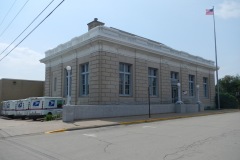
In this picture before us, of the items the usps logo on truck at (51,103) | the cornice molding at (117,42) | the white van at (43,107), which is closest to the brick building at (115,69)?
the cornice molding at (117,42)

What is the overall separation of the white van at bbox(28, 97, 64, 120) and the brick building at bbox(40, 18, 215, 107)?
241cm

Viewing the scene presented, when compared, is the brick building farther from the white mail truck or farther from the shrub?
the shrub

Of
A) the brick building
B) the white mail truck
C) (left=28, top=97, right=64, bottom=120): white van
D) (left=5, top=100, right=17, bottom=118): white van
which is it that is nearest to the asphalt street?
the brick building

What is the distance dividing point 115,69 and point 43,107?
7426 mm

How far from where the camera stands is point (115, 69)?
24.1 metres

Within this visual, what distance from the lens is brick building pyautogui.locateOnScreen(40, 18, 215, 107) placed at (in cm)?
2322

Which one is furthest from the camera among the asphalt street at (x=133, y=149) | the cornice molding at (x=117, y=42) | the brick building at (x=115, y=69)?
the cornice molding at (x=117, y=42)

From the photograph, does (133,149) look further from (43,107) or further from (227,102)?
(227,102)

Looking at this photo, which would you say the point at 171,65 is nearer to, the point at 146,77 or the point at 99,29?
the point at 146,77

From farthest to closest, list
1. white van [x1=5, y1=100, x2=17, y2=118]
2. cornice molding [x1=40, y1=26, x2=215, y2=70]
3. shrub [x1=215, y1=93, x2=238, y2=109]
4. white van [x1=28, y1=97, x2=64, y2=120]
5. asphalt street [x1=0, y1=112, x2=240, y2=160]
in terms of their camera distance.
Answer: shrub [x1=215, y1=93, x2=238, y2=109], white van [x1=5, y1=100, x2=17, y2=118], cornice molding [x1=40, y1=26, x2=215, y2=70], white van [x1=28, y1=97, x2=64, y2=120], asphalt street [x1=0, y1=112, x2=240, y2=160]

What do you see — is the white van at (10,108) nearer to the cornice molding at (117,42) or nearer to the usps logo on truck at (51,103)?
the cornice molding at (117,42)

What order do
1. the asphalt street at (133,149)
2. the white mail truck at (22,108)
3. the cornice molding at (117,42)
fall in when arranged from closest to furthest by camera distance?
the asphalt street at (133,149)
the cornice molding at (117,42)
the white mail truck at (22,108)

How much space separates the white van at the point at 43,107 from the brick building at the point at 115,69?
2411mm

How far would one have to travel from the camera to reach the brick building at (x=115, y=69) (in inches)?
914
